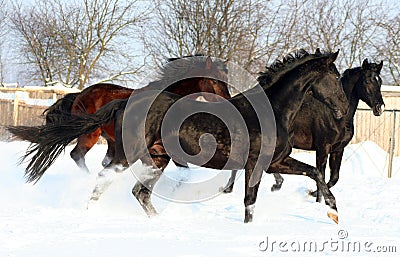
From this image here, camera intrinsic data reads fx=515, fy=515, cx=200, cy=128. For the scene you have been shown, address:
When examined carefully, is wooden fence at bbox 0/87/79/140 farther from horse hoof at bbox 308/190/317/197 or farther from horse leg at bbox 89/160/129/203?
horse leg at bbox 89/160/129/203

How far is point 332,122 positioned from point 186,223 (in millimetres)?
2945

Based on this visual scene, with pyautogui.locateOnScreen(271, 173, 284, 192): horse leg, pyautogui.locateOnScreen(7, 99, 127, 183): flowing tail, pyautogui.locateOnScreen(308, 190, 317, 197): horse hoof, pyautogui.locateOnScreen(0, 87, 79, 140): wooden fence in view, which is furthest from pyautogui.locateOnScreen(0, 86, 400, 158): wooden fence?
pyautogui.locateOnScreen(7, 99, 127, 183): flowing tail

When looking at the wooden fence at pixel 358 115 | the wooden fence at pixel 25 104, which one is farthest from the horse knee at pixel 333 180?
the wooden fence at pixel 25 104

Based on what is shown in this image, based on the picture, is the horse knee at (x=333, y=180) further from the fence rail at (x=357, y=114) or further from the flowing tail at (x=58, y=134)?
the fence rail at (x=357, y=114)

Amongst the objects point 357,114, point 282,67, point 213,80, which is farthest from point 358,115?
point 282,67

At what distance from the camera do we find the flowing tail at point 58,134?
5.55 m

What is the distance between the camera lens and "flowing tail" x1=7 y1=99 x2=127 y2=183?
555cm

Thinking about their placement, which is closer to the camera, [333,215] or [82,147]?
[333,215]

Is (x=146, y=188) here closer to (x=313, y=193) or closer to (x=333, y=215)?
(x=333, y=215)

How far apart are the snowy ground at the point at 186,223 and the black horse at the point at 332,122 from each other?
0.63 meters

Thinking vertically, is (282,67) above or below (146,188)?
above

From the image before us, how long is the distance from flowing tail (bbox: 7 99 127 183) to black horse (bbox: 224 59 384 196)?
250 cm

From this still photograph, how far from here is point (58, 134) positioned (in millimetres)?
5645

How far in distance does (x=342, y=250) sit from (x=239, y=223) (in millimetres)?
1356
